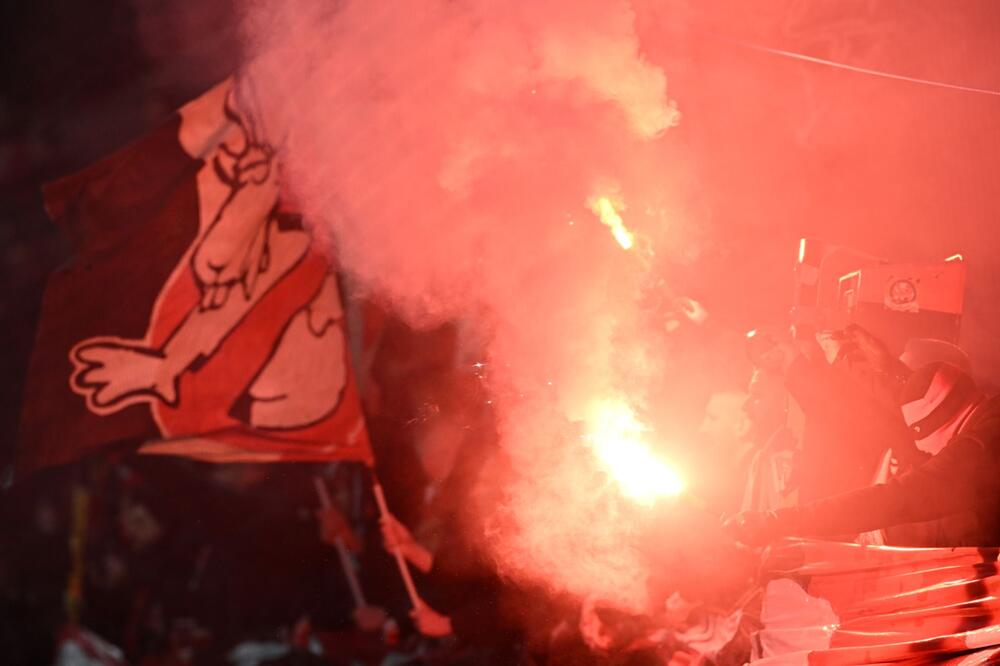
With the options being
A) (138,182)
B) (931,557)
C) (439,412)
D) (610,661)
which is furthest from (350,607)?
(931,557)

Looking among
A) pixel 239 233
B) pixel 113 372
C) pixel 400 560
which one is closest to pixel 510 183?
pixel 239 233

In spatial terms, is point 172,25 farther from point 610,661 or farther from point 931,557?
point 931,557

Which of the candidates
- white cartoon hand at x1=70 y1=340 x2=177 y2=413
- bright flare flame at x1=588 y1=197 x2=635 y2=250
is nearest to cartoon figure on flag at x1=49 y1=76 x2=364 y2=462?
white cartoon hand at x1=70 y1=340 x2=177 y2=413

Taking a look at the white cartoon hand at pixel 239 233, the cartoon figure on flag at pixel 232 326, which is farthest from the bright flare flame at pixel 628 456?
the white cartoon hand at pixel 239 233

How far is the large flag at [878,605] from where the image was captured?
1.79 meters

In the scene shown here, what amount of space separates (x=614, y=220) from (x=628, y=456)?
98 centimetres

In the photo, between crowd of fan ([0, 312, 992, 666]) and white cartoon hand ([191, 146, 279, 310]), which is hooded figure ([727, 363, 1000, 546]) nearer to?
crowd of fan ([0, 312, 992, 666])

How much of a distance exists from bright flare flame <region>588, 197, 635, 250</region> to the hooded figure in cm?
120

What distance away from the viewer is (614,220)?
3180mm

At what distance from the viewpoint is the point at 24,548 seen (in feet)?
10.7

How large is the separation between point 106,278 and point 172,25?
111cm

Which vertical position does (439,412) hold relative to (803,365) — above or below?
above

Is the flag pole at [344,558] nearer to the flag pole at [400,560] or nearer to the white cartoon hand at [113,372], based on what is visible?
the flag pole at [400,560]

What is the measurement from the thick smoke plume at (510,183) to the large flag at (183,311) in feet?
0.83
